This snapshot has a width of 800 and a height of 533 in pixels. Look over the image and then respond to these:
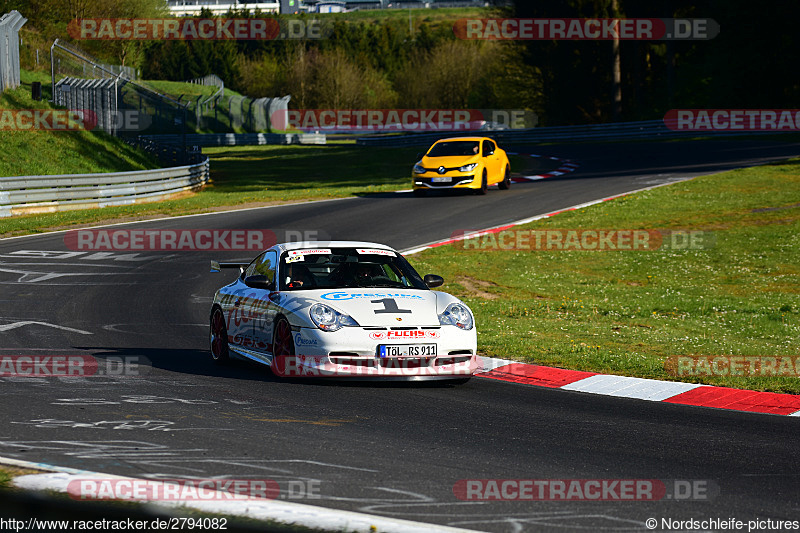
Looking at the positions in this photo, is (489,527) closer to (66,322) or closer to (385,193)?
(66,322)

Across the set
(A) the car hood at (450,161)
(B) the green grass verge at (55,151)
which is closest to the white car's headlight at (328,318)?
(A) the car hood at (450,161)

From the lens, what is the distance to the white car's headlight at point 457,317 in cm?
1001

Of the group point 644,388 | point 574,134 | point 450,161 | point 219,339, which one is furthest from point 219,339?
point 574,134

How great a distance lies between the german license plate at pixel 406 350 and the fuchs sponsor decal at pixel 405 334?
8cm

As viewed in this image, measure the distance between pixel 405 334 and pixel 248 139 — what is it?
206 ft

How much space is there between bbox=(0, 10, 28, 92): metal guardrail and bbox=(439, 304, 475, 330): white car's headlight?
30061 mm

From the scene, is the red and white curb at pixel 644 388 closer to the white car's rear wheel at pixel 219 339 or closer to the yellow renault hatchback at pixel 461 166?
the white car's rear wheel at pixel 219 339

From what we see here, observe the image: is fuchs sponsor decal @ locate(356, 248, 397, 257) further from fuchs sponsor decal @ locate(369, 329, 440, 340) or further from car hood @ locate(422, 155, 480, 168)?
car hood @ locate(422, 155, 480, 168)

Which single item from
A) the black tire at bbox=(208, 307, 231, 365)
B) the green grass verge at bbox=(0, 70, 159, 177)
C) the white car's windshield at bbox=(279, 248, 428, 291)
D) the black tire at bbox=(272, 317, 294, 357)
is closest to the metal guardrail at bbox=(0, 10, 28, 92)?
the green grass verge at bbox=(0, 70, 159, 177)

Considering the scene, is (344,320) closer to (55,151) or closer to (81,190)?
(81,190)

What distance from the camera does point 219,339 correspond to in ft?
37.4

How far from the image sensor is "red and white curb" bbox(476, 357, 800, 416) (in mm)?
9094

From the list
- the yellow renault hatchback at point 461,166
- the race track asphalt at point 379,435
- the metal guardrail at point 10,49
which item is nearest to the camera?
the race track asphalt at point 379,435

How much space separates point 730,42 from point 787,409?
51830mm
